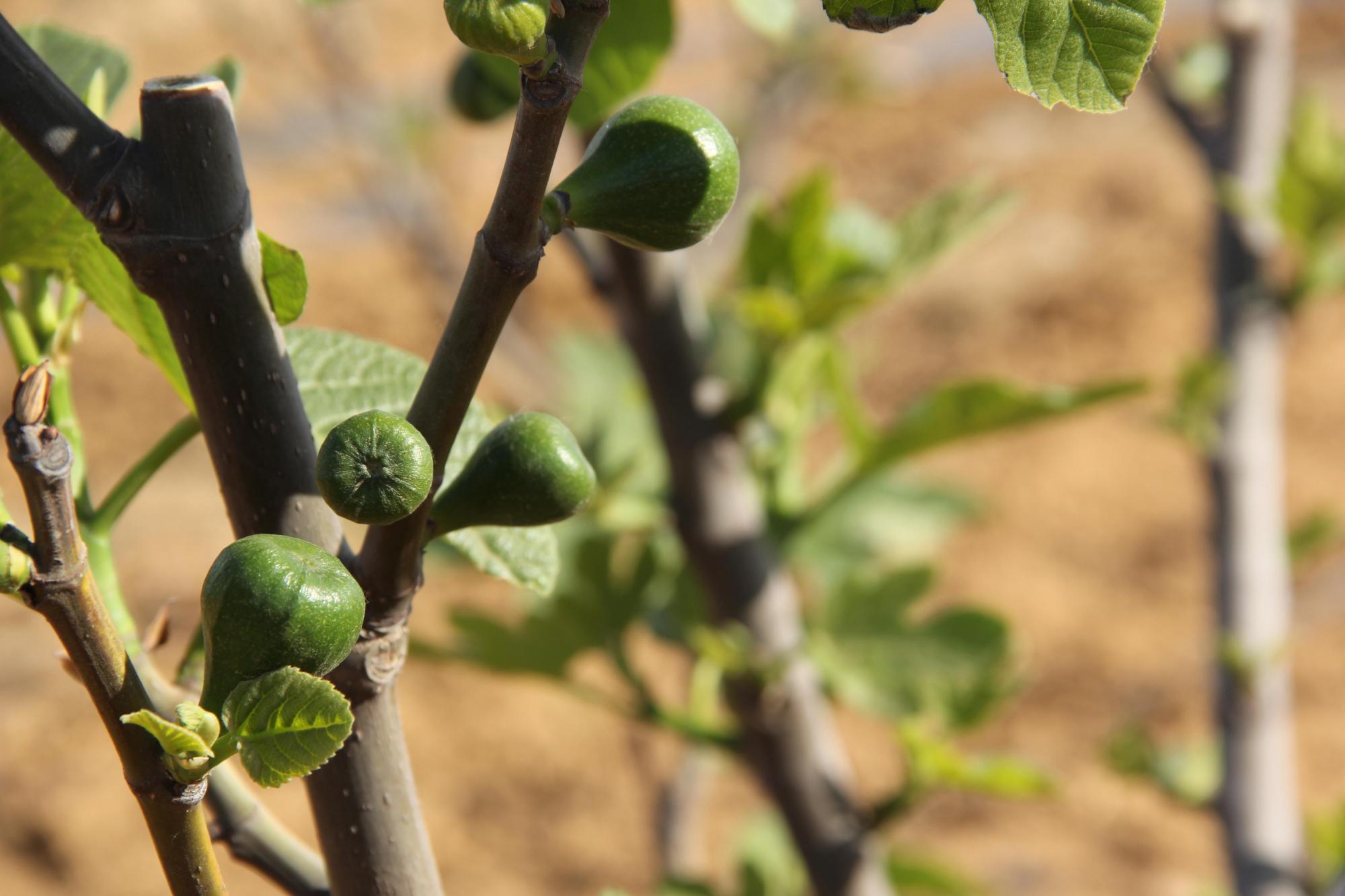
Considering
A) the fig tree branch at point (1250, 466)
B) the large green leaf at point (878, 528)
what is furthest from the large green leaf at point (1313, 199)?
the large green leaf at point (878, 528)

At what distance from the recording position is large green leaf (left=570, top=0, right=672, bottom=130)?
545 mm

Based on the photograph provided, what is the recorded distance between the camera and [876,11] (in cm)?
26

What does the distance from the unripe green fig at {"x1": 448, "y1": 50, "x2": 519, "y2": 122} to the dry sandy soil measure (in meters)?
0.77

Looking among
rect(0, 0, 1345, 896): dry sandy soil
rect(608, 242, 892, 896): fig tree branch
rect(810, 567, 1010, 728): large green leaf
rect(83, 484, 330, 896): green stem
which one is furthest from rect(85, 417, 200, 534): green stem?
rect(0, 0, 1345, 896): dry sandy soil

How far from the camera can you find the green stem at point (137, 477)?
0.37 meters

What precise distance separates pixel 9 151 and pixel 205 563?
2.60 metres

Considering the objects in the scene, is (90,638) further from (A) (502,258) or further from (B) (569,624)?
(B) (569,624)

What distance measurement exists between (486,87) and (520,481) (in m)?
0.29

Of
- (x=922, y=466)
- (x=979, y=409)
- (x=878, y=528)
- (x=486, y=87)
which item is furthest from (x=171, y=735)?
(x=922, y=466)

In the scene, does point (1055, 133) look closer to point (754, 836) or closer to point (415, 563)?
point (754, 836)

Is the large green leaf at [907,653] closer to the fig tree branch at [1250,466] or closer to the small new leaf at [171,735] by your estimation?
the fig tree branch at [1250,466]

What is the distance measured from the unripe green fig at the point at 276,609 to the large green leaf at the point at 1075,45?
18 cm

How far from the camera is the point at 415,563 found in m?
0.33

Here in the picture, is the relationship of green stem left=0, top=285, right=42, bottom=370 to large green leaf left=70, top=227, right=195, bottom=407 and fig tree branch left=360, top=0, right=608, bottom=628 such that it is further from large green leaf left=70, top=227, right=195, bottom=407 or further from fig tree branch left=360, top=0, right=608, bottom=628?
fig tree branch left=360, top=0, right=608, bottom=628
